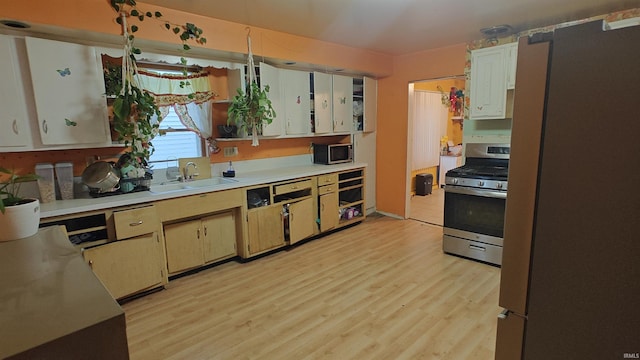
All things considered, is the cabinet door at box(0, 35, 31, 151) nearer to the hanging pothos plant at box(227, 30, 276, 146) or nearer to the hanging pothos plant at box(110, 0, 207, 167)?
the hanging pothos plant at box(110, 0, 207, 167)

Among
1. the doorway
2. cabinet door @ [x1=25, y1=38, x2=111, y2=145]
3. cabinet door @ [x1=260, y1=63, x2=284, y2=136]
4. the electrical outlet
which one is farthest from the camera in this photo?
the doorway

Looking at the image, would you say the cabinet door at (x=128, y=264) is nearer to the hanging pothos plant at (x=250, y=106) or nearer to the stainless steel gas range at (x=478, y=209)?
the hanging pothos plant at (x=250, y=106)

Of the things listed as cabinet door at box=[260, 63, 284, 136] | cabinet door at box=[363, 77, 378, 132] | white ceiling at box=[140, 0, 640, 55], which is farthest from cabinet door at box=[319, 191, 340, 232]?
white ceiling at box=[140, 0, 640, 55]

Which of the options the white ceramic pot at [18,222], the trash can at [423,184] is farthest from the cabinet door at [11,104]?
the trash can at [423,184]

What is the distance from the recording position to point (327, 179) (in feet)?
13.7

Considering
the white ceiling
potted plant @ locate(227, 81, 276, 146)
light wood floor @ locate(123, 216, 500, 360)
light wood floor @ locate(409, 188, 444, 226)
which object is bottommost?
light wood floor @ locate(123, 216, 500, 360)

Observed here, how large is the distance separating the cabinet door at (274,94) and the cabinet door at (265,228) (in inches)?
34.9

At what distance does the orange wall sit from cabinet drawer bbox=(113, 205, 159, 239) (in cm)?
343

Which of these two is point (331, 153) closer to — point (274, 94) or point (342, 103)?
point (342, 103)

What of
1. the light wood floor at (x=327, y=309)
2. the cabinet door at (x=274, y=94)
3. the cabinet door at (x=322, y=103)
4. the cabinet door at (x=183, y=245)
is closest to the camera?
the light wood floor at (x=327, y=309)

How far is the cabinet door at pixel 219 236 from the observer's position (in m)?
3.24

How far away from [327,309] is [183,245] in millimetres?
1510

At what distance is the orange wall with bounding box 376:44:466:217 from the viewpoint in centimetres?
445

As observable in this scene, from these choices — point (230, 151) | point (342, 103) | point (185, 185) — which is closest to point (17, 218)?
point (185, 185)
